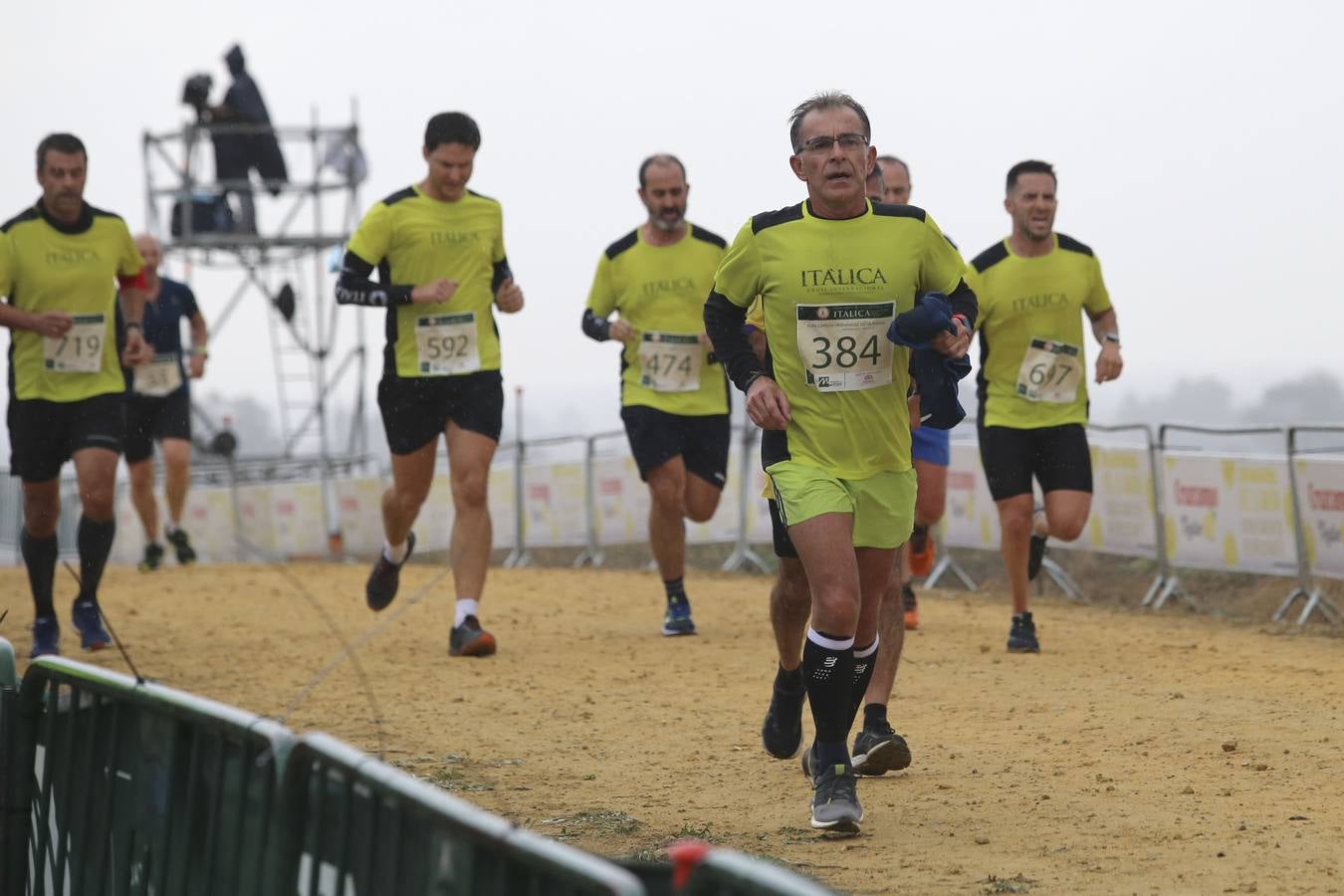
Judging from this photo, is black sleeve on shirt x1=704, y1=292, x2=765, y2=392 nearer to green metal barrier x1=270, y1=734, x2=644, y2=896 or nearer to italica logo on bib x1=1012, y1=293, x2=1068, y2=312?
green metal barrier x1=270, y1=734, x2=644, y2=896

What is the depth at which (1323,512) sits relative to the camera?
1249 cm

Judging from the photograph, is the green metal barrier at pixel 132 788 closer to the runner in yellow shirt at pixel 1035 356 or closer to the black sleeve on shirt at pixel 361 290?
the black sleeve on shirt at pixel 361 290

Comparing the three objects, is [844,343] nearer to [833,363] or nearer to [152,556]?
[833,363]

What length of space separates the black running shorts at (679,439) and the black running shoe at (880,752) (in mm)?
4498

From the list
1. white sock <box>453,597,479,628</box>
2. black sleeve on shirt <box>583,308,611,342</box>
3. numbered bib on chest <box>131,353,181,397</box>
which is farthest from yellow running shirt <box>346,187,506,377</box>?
numbered bib on chest <box>131,353,181,397</box>

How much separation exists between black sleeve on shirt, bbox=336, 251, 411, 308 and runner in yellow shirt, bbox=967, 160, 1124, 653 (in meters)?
2.94

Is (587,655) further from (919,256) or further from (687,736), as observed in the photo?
(919,256)

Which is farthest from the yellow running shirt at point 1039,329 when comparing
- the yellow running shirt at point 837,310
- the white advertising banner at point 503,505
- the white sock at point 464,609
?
the white advertising banner at point 503,505

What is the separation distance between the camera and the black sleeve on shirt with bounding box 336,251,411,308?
992 cm

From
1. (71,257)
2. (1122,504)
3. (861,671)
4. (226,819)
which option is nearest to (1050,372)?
(861,671)

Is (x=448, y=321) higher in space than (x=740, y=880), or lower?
higher

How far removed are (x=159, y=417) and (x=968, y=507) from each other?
6.53 metres

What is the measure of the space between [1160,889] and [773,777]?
6.87 feet

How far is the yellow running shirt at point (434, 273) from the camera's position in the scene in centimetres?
1005
